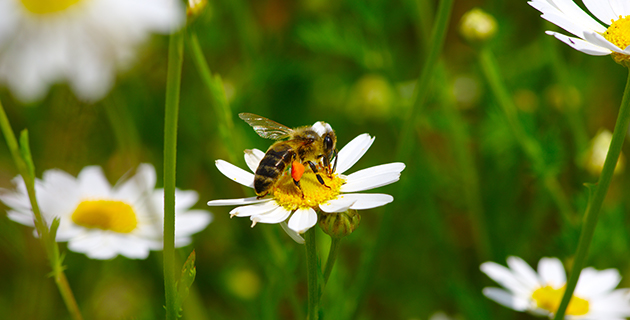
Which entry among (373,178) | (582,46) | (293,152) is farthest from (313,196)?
(582,46)

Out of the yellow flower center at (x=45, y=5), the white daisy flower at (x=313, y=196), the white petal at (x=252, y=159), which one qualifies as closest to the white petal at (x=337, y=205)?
the white daisy flower at (x=313, y=196)

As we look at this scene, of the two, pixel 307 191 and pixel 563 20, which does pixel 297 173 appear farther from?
pixel 563 20

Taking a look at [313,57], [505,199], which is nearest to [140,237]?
[505,199]

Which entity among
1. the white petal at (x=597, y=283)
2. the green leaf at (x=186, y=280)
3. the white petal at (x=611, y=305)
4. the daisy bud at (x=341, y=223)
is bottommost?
the green leaf at (x=186, y=280)

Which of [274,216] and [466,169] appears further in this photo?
[466,169]

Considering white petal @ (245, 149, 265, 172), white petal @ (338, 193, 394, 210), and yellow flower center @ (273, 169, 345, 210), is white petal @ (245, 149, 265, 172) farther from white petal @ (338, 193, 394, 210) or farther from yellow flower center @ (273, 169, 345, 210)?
white petal @ (338, 193, 394, 210)

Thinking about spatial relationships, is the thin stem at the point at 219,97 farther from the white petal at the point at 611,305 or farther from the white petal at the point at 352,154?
the white petal at the point at 611,305
